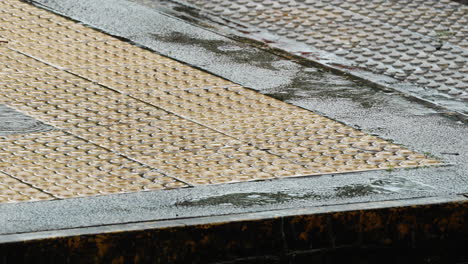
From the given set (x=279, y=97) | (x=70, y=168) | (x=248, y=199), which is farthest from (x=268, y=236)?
(x=279, y=97)

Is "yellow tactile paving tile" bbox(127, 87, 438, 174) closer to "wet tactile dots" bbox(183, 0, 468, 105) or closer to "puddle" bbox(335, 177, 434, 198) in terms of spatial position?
"puddle" bbox(335, 177, 434, 198)

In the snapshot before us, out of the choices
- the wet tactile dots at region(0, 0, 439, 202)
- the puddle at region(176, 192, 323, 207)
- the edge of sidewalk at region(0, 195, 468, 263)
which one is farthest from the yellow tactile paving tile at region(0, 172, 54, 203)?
the puddle at region(176, 192, 323, 207)

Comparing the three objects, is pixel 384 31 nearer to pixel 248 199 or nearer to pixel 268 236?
pixel 248 199

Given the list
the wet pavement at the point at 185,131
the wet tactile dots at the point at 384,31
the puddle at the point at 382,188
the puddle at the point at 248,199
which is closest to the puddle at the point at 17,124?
the wet pavement at the point at 185,131

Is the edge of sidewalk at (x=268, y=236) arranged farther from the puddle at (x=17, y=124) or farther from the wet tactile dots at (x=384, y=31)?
the wet tactile dots at (x=384, y=31)

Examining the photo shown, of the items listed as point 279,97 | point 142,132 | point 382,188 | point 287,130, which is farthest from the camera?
point 279,97

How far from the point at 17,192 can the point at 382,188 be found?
1.41m

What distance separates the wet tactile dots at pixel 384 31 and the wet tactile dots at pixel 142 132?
0.99 metres

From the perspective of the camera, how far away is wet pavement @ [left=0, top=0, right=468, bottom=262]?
3838 millimetres

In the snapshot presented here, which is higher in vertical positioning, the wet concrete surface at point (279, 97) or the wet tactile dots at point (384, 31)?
the wet tactile dots at point (384, 31)

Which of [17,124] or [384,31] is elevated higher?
[384,31]

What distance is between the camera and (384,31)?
6.52 m

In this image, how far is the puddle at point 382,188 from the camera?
3.97 meters

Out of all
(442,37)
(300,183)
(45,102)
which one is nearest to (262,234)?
(300,183)
